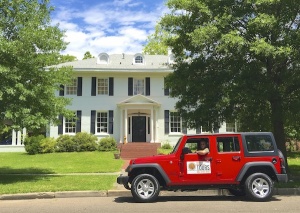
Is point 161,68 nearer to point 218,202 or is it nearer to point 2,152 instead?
point 2,152

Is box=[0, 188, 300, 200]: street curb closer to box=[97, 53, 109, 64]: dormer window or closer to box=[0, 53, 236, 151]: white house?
box=[0, 53, 236, 151]: white house

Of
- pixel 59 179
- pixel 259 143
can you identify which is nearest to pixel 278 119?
pixel 259 143

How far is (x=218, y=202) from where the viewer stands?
30.2 feet

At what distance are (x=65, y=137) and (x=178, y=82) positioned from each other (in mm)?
14888

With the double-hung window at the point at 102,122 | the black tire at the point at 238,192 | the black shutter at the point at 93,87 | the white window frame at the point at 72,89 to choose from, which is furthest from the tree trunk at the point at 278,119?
the white window frame at the point at 72,89

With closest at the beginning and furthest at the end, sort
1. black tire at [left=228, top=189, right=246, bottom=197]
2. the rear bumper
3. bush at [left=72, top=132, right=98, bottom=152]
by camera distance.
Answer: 1. the rear bumper
2. black tire at [left=228, top=189, right=246, bottom=197]
3. bush at [left=72, top=132, right=98, bottom=152]

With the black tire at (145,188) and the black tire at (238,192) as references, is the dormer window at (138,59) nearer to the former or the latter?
the black tire at (238,192)

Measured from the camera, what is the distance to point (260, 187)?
30.0 ft

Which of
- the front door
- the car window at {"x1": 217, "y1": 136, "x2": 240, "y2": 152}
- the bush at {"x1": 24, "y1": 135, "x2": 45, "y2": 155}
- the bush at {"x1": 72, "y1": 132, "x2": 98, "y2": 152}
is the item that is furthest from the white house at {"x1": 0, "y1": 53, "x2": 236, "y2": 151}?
the car window at {"x1": 217, "y1": 136, "x2": 240, "y2": 152}

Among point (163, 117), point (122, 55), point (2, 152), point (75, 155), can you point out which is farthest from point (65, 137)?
point (122, 55)

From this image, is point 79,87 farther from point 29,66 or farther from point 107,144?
point 29,66

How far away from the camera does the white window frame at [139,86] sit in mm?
27875

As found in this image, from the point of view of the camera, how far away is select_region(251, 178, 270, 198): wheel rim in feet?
29.9

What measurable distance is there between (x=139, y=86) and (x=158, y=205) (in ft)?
64.3
